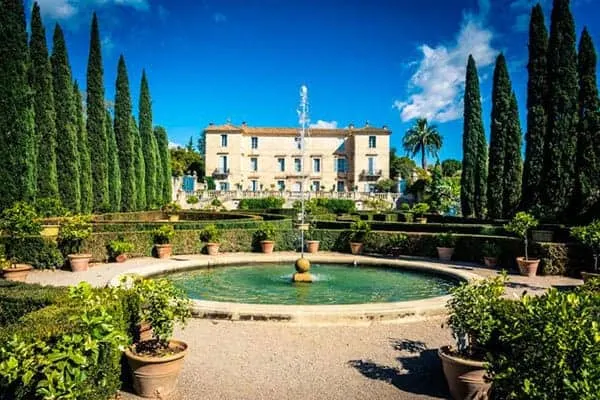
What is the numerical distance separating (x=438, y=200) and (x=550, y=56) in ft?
63.0

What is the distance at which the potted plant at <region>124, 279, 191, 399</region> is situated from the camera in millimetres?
3852

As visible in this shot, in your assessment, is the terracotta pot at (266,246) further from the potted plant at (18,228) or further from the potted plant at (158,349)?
the potted plant at (158,349)

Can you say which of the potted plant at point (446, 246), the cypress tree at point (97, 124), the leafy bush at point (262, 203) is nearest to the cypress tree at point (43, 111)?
the cypress tree at point (97, 124)

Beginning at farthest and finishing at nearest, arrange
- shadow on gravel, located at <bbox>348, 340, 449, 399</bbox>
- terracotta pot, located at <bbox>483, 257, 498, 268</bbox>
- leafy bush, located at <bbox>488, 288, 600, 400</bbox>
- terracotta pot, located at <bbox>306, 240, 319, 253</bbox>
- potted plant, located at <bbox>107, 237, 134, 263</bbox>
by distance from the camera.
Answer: terracotta pot, located at <bbox>306, 240, 319, 253</bbox>, terracotta pot, located at <bbox>483, 257, 498, 268</bbox>, potted plant, located at <bbox>107, 237, 134, 263</bbox>, shadow on gravel, located at <bbox>348, 340, 449, 399</bbox>, leafy bush, located at <bbox>488, 288, 600, 400</bbox>

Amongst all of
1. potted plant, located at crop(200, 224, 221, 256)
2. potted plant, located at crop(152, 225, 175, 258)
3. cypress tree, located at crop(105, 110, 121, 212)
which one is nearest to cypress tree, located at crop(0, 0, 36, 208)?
potted plant, located at crop(152, 225, 175, 258)

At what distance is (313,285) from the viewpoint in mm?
9492

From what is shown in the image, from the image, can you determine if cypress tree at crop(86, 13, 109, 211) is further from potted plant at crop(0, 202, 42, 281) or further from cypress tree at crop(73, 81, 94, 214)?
potted plant at crop(0, 202, 42, 281)

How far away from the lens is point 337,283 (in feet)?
32.0

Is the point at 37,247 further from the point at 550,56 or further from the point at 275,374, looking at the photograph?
the point at 550,56

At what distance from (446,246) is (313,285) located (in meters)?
5.75

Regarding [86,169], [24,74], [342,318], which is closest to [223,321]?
[342,318]

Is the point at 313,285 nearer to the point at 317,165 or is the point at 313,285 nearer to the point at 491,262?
the point at 491,262

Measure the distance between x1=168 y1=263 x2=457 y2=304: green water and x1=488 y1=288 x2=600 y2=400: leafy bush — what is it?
5.17m

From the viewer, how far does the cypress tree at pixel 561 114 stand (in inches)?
635
